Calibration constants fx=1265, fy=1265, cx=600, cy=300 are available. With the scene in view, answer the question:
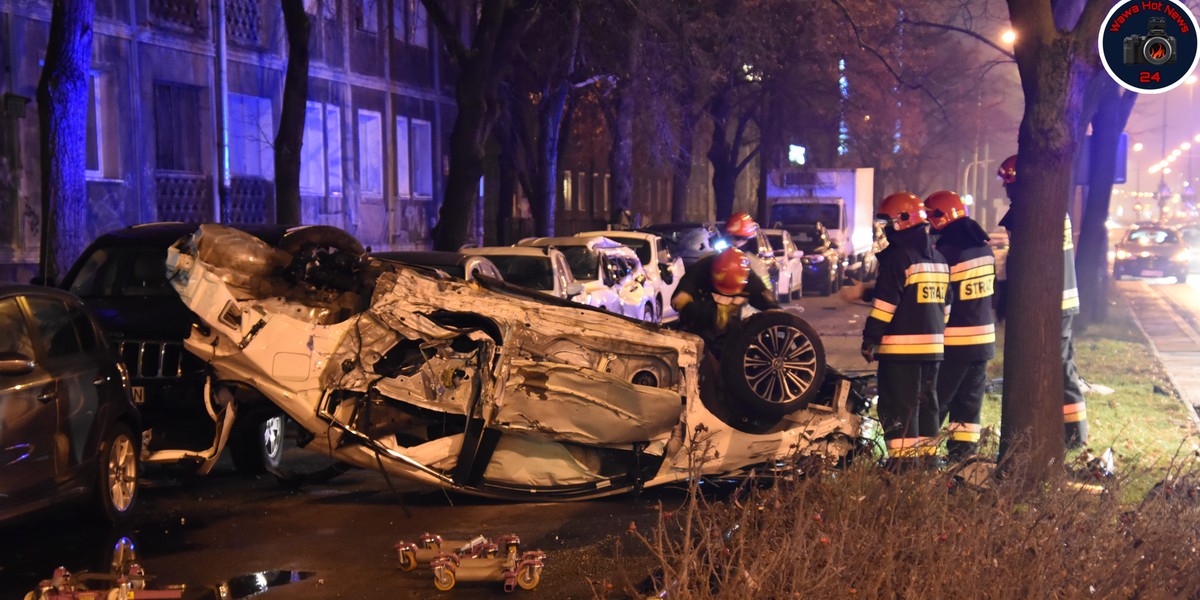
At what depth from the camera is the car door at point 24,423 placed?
21.4 feet

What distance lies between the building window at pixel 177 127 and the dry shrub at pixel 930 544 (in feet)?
59.9

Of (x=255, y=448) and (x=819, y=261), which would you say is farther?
(x=819, y=261)

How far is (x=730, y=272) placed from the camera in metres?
8.98

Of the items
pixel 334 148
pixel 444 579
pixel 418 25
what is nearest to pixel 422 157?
pixel 418 25

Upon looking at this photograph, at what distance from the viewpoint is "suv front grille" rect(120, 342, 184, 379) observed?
890 centimetres

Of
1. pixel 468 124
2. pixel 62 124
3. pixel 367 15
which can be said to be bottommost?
pixel 62 124

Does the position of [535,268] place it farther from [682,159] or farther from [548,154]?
[682,159]

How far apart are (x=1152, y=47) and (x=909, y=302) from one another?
220cm

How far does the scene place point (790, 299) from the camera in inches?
1101

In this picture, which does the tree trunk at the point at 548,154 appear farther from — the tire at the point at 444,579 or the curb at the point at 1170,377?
the tire at the point at 444,579

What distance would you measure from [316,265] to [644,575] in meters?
2.87

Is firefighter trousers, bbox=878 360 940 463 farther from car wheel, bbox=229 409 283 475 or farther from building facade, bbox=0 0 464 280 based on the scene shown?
building facade, bbox=0 0 464 280

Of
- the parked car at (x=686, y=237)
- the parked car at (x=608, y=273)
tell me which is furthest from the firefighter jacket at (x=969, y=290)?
the parked car at (x=686, y=237)
